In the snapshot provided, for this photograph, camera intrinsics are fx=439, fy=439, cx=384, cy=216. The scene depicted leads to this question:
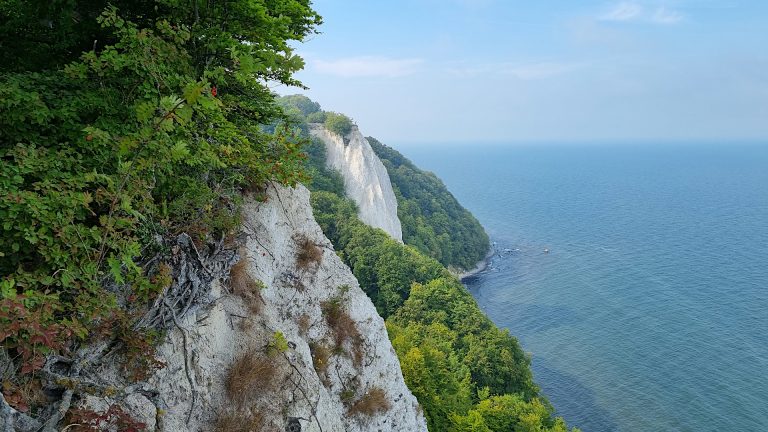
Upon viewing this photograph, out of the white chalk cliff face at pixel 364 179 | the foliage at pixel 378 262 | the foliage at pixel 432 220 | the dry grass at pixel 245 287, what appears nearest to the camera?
the dry grass at pixel 245 287

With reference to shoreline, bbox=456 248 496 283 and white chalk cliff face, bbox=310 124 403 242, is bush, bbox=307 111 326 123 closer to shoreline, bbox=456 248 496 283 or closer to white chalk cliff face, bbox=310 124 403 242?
white chalk cliff face, bbox=310 124 403 242

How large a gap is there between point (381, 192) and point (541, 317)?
3170 cm

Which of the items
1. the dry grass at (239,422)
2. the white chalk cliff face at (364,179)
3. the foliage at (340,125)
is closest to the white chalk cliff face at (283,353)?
the dry grass at (239,422)

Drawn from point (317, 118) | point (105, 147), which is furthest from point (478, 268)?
Result: point (105, 147)

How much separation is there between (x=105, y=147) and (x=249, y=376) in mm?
4518

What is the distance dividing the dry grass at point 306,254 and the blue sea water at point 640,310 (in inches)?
1612

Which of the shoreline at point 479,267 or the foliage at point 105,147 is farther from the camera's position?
the shoreline at point 479,267

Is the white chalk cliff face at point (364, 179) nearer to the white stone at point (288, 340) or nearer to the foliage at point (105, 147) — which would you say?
the white stone at point (288, 340)

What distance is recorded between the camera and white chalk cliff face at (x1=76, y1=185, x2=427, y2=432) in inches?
286

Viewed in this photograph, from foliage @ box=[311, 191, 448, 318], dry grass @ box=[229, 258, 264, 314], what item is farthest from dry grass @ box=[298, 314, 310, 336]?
foliage @ box=[311, 191, 448, 318]

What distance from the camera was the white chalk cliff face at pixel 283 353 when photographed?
23.8 ft

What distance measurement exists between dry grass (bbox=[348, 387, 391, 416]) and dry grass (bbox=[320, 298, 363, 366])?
893 mm

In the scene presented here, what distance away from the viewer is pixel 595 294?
71250mm

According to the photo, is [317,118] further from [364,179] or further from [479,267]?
[479,267]
